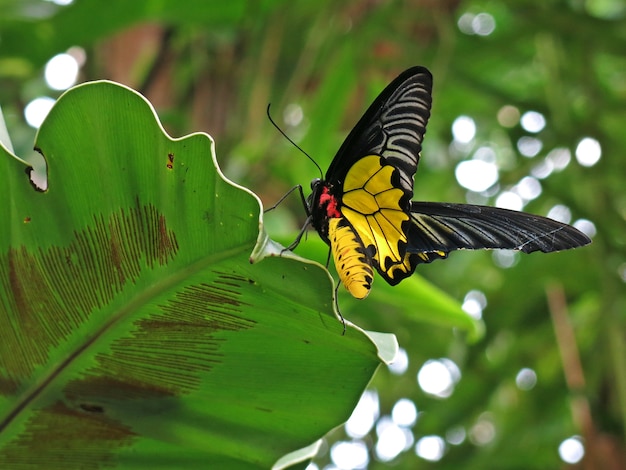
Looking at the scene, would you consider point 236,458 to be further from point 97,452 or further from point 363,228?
point 363,228

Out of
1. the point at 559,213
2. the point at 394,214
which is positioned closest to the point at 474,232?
the point at 394,214

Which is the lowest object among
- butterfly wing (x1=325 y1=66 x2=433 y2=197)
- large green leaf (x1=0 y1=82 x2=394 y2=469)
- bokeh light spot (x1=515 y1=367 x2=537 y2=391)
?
bokeh light spot (x1=515 y1=367 x2=537 y2=391)

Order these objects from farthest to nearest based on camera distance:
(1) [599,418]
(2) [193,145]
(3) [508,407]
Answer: (3) [508,407]
(1) [599,418]
(2) [193,145]

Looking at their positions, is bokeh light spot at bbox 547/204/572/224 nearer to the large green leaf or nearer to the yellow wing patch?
the yellow wing patch

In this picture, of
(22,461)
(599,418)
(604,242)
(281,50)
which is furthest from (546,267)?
(22,461)

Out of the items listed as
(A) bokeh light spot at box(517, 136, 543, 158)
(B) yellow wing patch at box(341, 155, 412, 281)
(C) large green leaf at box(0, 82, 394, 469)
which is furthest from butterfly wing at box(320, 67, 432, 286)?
(A) bokeh light spot at box(517, 136, 543, 158)
